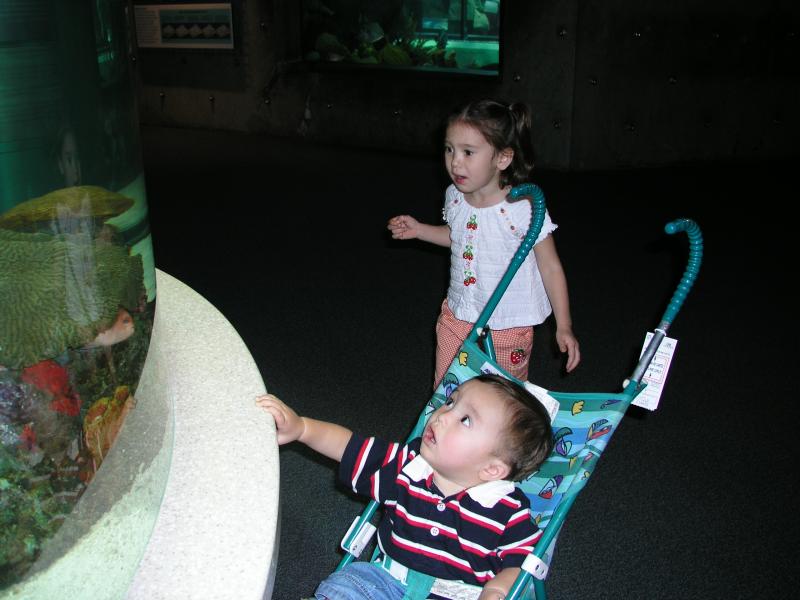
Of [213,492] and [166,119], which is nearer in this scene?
[213,492]

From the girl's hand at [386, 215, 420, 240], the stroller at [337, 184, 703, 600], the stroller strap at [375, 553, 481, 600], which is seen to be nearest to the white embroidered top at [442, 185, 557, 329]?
the girl's hand at [386, 215, 420, 240]

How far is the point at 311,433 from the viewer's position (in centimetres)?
151

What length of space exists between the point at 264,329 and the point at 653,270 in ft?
6.90

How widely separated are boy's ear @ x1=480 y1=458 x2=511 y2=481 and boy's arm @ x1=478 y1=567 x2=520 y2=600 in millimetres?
160

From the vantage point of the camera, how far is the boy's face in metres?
1.41

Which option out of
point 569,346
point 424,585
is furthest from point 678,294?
point 424,585

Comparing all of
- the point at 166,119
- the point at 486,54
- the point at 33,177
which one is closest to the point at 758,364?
the point at 33,177

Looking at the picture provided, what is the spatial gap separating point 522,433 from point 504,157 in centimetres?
91

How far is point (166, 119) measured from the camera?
9.34 m

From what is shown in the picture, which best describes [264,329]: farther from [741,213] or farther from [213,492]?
[741,213]

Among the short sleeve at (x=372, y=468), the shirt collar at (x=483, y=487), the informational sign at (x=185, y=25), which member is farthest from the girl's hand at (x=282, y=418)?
the informational sign at (x=185, y=25)

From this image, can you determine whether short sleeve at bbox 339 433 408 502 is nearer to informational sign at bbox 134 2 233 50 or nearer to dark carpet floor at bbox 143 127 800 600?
dark carpet floor at bbox 143 127 800 600

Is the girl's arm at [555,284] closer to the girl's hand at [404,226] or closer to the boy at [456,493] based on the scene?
the girl's hand at [404,226]

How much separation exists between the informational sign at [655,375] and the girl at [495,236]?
36 cm
